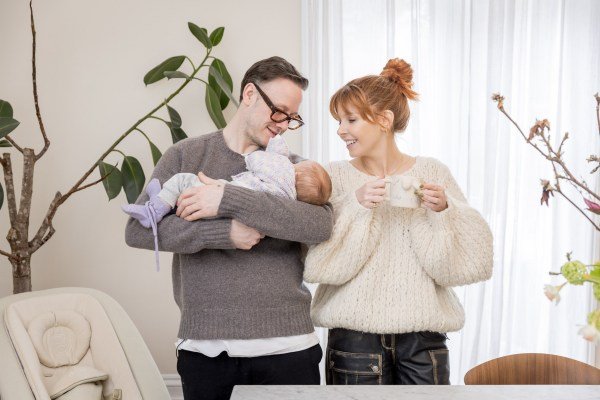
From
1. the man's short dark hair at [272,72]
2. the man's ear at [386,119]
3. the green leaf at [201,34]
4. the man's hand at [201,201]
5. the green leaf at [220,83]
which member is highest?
the green leaf at [201,34]

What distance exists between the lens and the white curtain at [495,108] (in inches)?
124

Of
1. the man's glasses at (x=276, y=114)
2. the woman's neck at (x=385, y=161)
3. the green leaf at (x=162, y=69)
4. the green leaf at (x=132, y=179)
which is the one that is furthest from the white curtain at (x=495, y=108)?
the man's glasses at (x=276, y=114)

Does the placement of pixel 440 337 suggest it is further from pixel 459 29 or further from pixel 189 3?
pixel 189 3

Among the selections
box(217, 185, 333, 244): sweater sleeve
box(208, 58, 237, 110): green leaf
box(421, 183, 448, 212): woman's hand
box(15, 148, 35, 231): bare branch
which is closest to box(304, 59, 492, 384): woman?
box(421, 183, 448, 212): woman's hand

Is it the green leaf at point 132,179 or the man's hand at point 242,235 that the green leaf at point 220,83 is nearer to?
the green leaf at point 132,179

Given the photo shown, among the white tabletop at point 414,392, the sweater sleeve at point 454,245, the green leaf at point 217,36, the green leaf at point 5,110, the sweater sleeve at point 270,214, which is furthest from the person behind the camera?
the green leaf at point 217,36

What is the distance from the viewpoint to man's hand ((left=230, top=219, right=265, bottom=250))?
1.68 m

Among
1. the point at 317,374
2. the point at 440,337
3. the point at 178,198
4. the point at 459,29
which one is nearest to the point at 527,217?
the point at 459,29

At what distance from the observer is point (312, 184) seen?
178 centimetres

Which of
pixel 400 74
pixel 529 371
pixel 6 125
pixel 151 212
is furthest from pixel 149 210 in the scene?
pixel 6 125

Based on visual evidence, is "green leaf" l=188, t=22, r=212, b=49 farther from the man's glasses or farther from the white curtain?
the man's glasses

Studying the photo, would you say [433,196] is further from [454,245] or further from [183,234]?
[183,234]

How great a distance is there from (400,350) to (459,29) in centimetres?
189

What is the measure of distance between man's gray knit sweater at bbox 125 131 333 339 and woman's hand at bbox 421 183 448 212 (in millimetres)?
264
